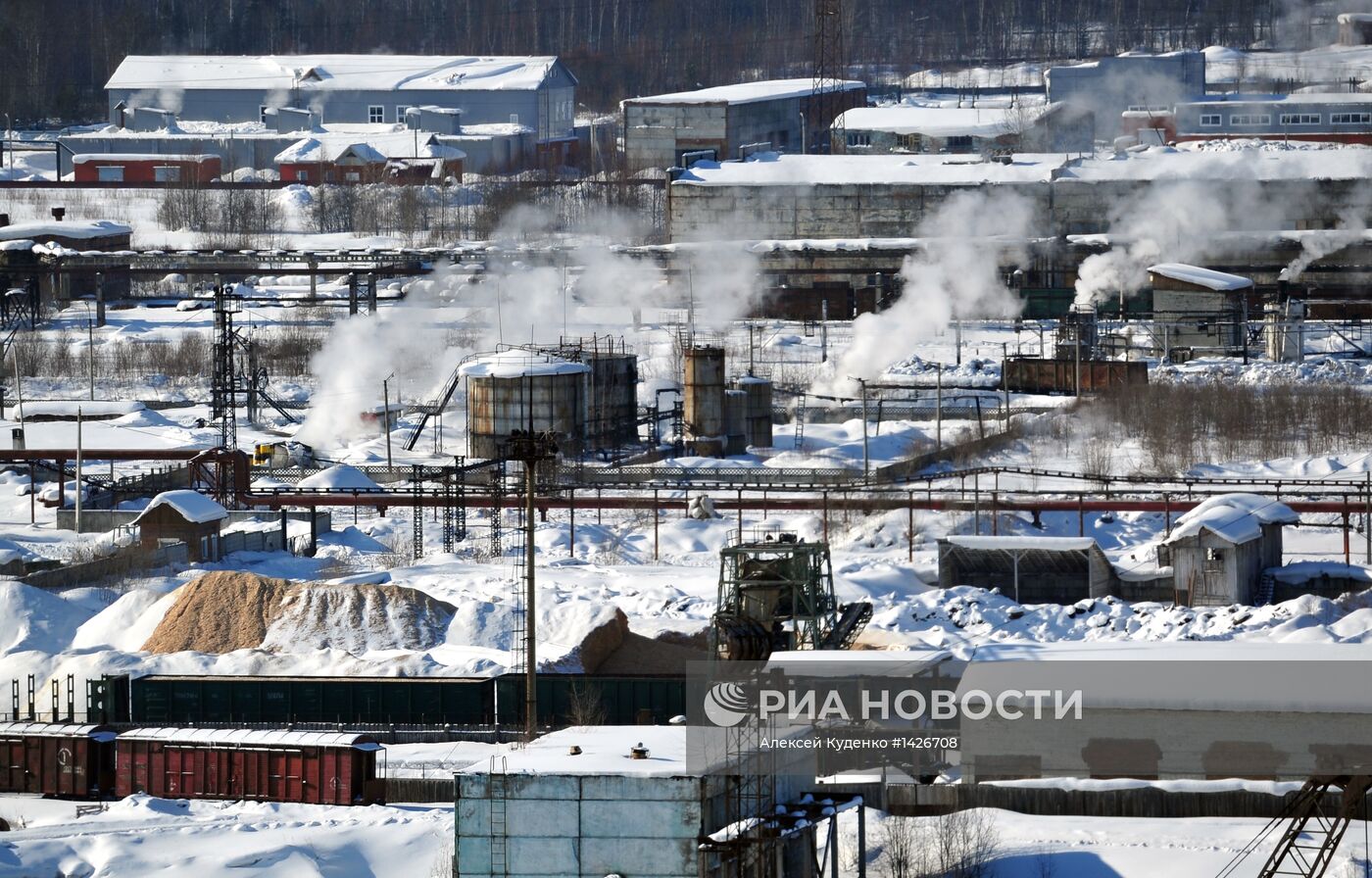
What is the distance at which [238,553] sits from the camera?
3812 centimetres

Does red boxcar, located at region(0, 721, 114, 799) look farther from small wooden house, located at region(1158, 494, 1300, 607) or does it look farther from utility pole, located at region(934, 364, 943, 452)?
utility pole, located at region(934, 364, 943, 452)

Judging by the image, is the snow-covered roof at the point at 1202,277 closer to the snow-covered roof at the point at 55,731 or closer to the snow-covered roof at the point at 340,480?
the snow-covered roof at the point at 340,480

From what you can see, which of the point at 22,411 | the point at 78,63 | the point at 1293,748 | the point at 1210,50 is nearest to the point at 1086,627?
the point at 1293,748

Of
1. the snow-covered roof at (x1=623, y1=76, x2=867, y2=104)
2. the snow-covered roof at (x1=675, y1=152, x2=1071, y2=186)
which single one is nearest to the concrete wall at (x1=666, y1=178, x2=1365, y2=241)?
the snow-covered roof at (x1=675, y1=152, x2=1071, y2=186)

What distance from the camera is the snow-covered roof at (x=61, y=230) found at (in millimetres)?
69938

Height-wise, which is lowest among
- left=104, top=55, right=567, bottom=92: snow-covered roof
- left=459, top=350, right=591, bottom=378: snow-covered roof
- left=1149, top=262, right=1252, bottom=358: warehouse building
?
left=459, top=350, right=591, bottom=378: snow-covered roof

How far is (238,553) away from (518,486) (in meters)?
5.32

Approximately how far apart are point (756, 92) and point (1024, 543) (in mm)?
54845

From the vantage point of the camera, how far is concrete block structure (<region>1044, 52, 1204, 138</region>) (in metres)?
86.1

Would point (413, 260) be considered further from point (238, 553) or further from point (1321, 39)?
point (1321, 39)

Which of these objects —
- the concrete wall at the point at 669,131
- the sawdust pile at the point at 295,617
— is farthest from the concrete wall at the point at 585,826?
the concrete wall at the point at 669,131

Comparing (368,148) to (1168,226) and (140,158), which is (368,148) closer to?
(140,158)

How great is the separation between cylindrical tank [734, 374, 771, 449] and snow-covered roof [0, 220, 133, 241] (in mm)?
28957

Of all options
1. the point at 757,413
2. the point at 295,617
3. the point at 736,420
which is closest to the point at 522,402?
the point at 736,420
